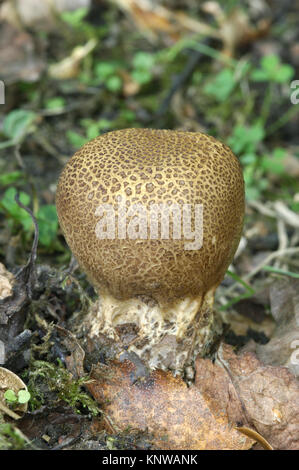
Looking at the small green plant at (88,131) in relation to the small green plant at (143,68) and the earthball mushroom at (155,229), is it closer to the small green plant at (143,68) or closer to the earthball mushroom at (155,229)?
the small green plant at (143,68)

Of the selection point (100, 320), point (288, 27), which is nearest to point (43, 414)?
point (100, 320)

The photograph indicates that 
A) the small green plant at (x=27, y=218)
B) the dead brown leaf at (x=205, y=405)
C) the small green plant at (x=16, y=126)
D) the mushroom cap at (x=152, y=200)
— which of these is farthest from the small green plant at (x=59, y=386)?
the small green plant at (x=16, y=126)

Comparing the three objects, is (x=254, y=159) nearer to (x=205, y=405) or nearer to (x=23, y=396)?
(x=205, y=405)

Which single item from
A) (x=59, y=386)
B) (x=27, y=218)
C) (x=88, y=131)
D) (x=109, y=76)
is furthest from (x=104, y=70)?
(x=59, y=386)

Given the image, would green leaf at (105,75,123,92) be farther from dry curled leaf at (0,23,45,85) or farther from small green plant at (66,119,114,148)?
dry curled leaf at (0,23,45,85)

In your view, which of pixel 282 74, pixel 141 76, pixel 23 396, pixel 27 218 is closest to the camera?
pixel 23 396
